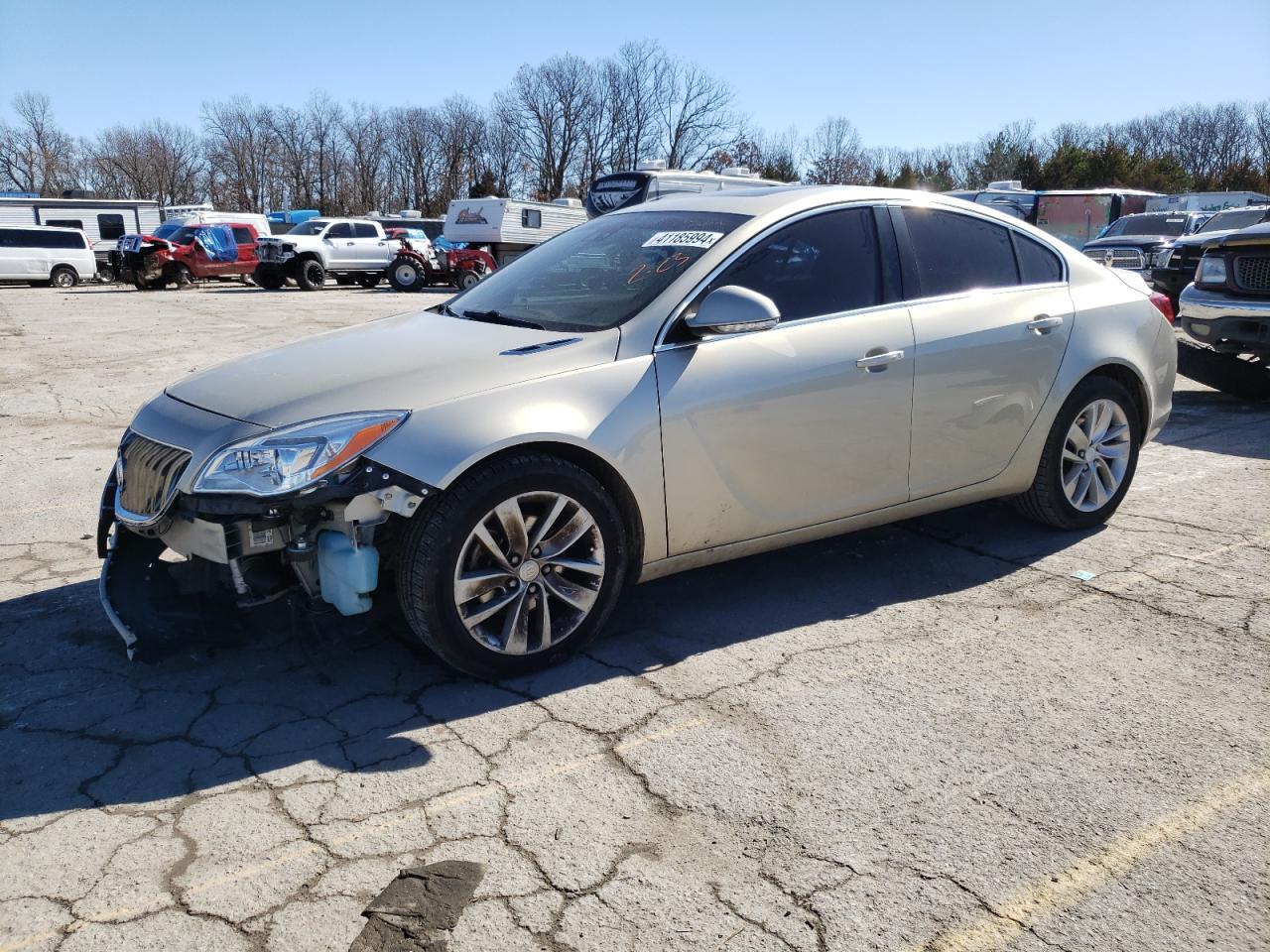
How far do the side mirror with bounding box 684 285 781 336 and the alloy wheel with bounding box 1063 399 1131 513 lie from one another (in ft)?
6.52

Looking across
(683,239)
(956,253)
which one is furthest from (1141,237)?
(683,239)

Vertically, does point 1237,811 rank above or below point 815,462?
below

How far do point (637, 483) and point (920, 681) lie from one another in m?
1.20

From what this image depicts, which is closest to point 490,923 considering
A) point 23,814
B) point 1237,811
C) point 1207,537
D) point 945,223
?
point 23,814

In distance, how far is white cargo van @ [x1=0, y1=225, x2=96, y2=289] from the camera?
2800 cm

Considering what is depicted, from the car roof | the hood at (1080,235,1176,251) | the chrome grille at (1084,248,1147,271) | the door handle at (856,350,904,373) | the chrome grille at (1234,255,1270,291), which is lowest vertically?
the door handle at (856,350,904,373)

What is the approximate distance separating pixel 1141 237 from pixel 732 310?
18079 millimetres

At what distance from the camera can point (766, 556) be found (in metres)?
4.79

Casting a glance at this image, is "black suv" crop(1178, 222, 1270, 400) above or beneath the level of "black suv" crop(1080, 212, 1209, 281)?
beneath

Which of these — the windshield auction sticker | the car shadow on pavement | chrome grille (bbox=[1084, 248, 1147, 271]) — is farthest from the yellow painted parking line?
chrome grille (bbox=[1084, 248, 1147, 271])

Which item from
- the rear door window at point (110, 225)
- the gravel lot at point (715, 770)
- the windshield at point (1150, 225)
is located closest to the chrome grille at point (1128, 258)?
the windshield at point (1150, 225)

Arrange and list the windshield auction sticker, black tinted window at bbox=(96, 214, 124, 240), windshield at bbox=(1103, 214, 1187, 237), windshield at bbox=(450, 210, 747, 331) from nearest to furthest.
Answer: windshield at bbox=(450, 210, 747, 331) < the windshield auction sticker < windshield at bbox=(1103, 214, 1187, 237) < black tinted window at bbox=(96, 214, 124, 240)

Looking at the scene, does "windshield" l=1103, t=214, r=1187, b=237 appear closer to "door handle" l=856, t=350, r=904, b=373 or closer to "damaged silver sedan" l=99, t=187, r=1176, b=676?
"damaged silver sedan" l=99, t=187, r=1176, b=676

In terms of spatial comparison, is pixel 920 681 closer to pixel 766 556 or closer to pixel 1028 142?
pixel 766 556
